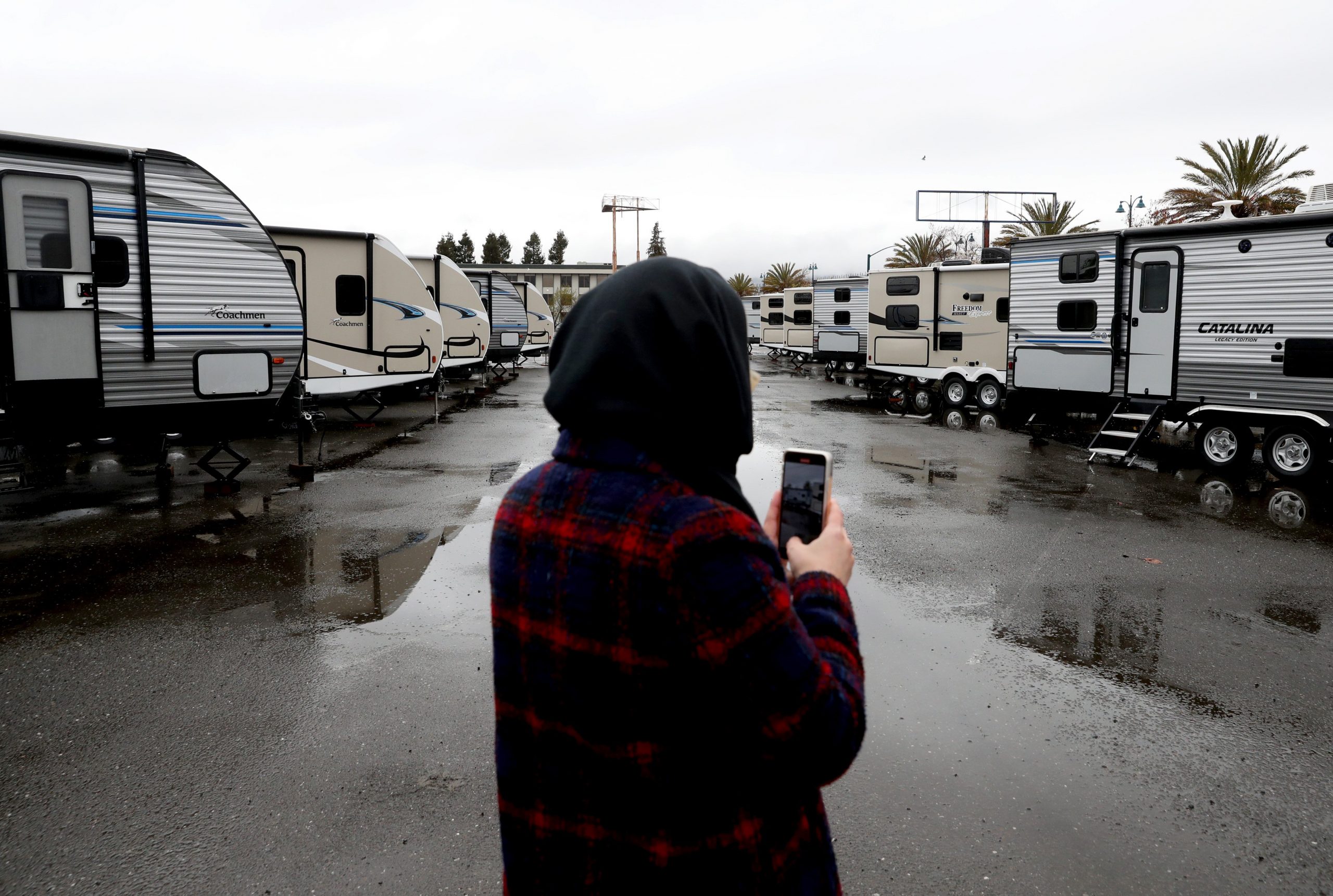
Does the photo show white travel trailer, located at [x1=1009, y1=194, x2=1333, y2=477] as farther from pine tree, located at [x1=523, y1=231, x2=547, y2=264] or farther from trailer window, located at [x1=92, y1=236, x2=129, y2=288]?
pine tree, located at [x1=523, y1=231, x2=547, y2=264]

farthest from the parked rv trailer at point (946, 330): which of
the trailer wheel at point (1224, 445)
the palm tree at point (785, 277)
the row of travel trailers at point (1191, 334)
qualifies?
the palm tree at point (785, 277)

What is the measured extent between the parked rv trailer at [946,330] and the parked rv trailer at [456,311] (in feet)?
32.4

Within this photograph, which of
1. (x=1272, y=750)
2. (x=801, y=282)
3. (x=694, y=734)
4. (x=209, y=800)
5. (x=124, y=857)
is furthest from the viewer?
(x=801, y=282)

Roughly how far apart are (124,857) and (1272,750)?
503 centimetres

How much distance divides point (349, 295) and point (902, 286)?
41.7 feet

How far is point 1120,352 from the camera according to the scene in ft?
46.1

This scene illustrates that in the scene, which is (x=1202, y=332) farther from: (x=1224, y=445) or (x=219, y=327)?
(x=219, y=327)

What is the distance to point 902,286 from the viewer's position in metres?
22.0

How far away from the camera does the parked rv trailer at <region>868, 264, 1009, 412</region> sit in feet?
67.2

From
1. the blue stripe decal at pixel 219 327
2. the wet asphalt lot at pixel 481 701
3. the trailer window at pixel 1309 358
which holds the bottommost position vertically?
the wet asphalt lot at pixel 481 701

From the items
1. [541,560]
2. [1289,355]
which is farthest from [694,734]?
[1289,355]

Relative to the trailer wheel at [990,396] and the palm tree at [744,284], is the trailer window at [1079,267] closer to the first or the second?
the trailer wheel at [990,396]

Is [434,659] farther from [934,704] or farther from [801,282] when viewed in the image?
[801,282]

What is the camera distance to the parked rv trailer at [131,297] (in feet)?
28.3
